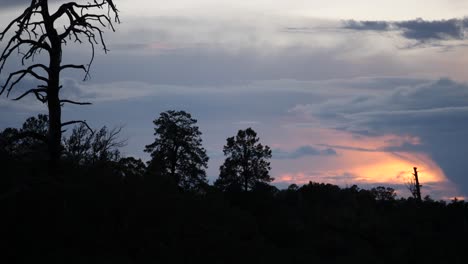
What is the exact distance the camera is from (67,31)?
51.2ft

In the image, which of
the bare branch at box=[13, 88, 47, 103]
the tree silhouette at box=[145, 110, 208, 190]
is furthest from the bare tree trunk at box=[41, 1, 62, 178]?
the tree silhouette at box=[145, 110, 208, 190]

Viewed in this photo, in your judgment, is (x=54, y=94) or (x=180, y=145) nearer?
(x=54, y=94)

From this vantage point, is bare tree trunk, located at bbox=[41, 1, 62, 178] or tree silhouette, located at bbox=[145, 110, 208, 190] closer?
bare tree trunk, located at bbox=[41, 1, 62, 178]

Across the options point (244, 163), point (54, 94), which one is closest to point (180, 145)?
point (244, 163)

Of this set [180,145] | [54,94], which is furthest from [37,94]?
[180,145]

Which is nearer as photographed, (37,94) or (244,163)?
(37,94)

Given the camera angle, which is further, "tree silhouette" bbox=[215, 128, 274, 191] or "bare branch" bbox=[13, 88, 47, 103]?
"tree silhouette" bbox=[215, 128, 274, 191]

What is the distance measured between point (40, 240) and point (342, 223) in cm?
3445

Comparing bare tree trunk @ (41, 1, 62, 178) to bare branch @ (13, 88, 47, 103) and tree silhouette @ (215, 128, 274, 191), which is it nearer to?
bare branch @ (13, 88, 47, 103)

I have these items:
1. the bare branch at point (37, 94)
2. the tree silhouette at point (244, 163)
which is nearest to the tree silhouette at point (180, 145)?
the tree silhouette at point (244, 163)

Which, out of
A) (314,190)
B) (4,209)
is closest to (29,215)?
(4,209)

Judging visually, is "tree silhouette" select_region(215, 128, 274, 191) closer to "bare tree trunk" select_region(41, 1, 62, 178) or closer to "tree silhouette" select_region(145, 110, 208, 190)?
"tree silhouette" select_region(145, 110, 208, 190)

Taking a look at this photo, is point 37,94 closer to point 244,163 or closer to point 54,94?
point 54,94

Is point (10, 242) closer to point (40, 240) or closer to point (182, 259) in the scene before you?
point (40, 240)
